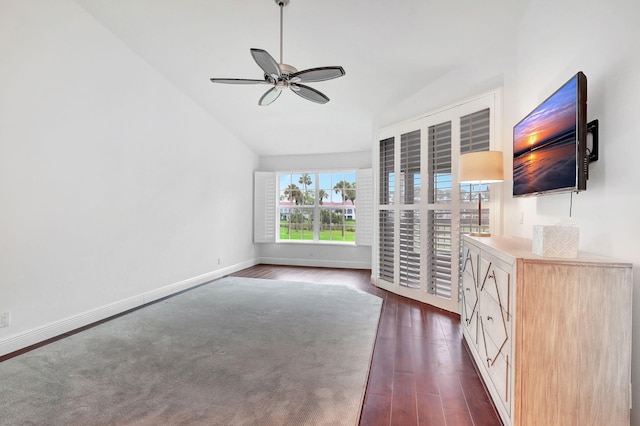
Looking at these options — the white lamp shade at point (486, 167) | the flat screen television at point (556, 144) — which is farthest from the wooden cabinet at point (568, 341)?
the white lamp shade at point (486, 167)

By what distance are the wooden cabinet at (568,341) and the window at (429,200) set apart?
1.94 metres

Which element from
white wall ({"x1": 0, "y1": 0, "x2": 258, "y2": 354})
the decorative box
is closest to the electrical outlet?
white wall ({"x1": 0, "y1": 0, "x2": 258, "y2": 354})

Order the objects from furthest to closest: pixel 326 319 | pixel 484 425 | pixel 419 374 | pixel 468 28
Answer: pixel 326 319 → pixel 468 28 → pixel 419 374 → pixel 484 425

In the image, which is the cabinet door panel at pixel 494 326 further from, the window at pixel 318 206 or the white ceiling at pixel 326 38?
the window at pixel 318 206

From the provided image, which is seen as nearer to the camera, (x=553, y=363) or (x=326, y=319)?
(x=553, y=363)

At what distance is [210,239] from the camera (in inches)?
214

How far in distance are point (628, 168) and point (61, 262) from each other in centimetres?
432

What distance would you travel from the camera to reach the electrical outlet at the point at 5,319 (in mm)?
2662

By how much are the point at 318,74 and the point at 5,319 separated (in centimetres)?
330

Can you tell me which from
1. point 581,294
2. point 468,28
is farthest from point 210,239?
point 581,294

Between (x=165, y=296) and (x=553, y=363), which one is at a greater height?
(x=553, y=363)

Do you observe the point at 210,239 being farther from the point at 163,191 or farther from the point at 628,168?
the point at 628,168

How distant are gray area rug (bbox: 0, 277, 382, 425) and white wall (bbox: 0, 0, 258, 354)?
0.46m

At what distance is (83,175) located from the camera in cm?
331
